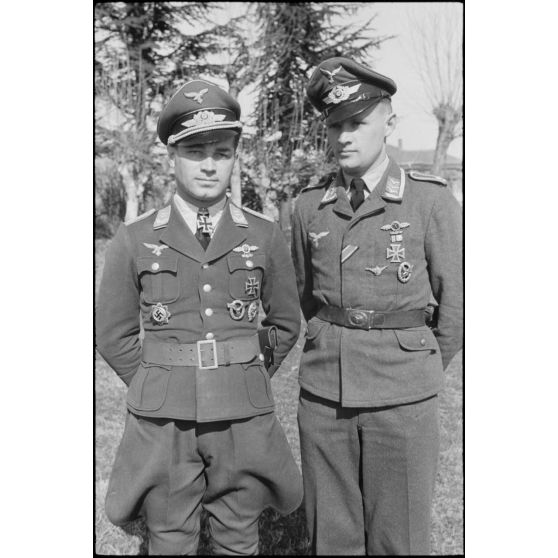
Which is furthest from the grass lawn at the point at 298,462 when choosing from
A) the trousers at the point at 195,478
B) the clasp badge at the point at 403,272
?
the clasp badge at the point at 403,272

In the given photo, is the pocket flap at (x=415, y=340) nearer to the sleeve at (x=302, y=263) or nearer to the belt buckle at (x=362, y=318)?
the belt buckle at (x=362, y=318)

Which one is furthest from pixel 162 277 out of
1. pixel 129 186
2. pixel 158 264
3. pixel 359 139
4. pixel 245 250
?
pixel 129 186

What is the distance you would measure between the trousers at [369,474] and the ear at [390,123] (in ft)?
4.33

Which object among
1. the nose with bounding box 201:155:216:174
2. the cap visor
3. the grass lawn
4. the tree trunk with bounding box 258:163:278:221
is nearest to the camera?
the nose with bounding box 201:155:216:174

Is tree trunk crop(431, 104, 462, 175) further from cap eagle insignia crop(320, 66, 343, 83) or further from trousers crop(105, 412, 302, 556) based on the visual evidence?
trousers crop(105, 412, 302, 556)

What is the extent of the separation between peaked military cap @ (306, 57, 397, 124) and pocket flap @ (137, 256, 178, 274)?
3.25 feet

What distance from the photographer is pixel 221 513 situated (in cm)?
256

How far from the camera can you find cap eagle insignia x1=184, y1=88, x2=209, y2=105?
2.53 metres

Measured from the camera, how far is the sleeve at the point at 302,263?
2.90 meters

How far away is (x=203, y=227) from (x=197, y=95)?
1.98 feet

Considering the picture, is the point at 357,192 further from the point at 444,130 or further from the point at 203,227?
the point at 444,130

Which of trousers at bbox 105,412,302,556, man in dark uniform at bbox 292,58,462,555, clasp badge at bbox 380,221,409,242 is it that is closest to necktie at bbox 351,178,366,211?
man in dark uniform at bbox 292,58,462,555

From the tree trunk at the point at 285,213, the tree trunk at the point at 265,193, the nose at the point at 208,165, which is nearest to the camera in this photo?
the nose at the point at 208,165

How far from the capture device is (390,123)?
2746 millimetres
